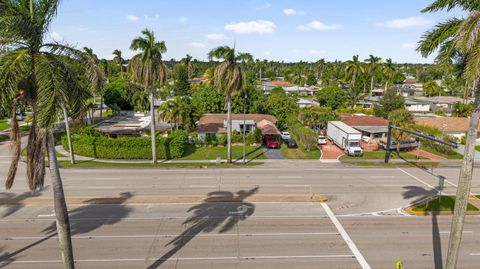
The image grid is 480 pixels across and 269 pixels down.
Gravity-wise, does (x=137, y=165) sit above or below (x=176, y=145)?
below

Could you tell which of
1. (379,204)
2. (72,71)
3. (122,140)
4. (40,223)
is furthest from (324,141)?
(72,71)

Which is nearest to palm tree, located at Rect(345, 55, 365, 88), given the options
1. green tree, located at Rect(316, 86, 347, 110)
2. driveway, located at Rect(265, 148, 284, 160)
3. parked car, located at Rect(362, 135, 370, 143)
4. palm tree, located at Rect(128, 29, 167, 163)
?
green tree, located at Rect(316, 86, 347, 110)

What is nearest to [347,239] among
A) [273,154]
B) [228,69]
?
[228,69]

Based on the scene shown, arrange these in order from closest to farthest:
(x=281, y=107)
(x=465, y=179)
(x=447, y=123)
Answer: (x=465, y=179) → (x=447, y=123) → (x=281, y=107)

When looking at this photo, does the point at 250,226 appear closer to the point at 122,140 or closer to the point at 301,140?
the point at 122,140

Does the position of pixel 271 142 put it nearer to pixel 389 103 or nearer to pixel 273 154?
Result: pixel 273 154

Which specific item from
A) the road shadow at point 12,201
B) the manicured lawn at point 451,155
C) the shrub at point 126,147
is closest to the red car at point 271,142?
the shrub at point 126,147
